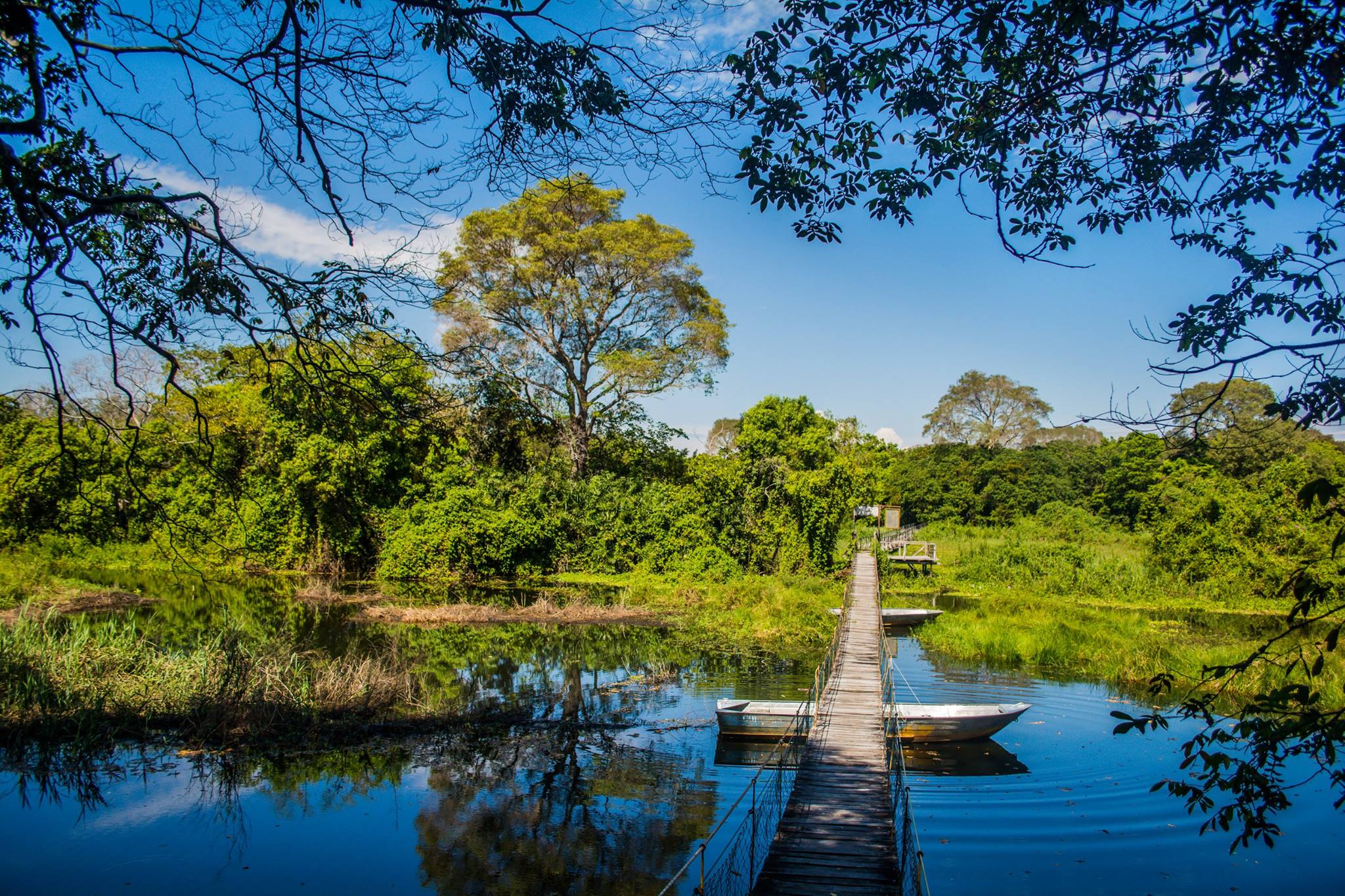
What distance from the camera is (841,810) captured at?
6.79 m

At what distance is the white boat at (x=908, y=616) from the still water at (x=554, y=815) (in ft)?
23.1

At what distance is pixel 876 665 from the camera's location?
38.7 ft

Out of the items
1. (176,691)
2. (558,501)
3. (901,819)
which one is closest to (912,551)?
(558,501)

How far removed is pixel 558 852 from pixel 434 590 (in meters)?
15.5

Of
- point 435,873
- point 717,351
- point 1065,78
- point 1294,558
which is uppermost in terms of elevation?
point 717,351

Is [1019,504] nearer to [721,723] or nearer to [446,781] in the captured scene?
[721,723]

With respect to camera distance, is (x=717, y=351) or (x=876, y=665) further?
(x=717, y=351)

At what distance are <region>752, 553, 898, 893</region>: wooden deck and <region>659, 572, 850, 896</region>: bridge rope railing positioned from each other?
0.47 feet

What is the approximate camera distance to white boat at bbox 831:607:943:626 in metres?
18.6

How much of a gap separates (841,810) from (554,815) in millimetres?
2742

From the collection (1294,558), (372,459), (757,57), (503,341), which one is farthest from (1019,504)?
(757,57)

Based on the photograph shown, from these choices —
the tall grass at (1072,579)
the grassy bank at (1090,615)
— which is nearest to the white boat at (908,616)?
the grassy bank at (1090,615)

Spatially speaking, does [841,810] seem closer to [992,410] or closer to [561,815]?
[561,815]

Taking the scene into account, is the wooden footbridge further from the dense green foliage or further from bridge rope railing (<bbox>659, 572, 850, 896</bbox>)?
the dense green foliage
